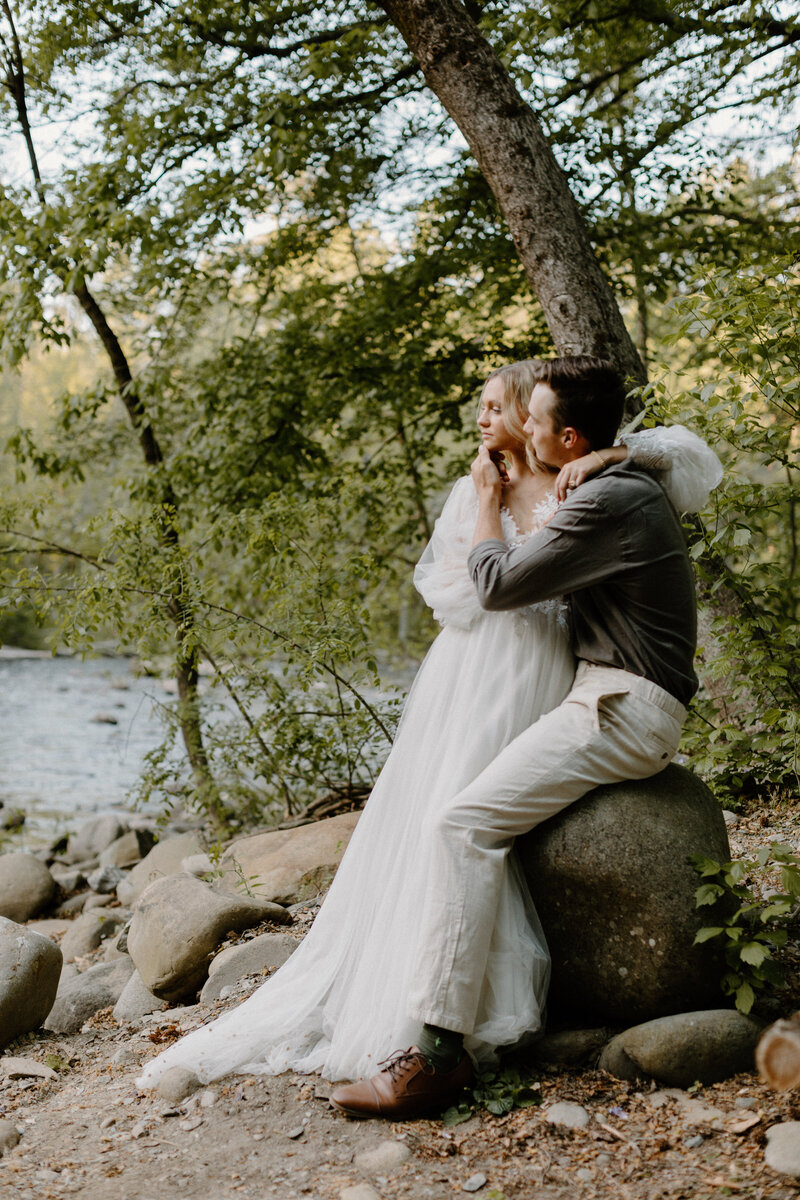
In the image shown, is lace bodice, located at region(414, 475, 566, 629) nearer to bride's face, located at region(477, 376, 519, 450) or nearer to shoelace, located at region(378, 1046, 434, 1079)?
bride's face, located at region(477, 376, 519, 450)

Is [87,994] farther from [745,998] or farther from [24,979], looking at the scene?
[745,998]

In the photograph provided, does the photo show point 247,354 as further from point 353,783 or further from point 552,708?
point 552,708

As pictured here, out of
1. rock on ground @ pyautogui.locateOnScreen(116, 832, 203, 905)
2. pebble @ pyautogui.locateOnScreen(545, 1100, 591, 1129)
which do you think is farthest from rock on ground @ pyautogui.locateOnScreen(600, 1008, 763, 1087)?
rock on ground @ pyautogui.locateOnScreen(116, 832, 203, 905)

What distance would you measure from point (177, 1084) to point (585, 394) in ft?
8.55

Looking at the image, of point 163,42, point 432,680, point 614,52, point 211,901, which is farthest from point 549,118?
point 211,901

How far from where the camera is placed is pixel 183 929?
4.10 meters

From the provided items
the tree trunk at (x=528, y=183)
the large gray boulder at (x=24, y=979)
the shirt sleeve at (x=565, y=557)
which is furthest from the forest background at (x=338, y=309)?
the large gray boulder at (x=24, y=979)

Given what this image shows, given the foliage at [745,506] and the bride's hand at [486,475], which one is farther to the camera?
the foliage at [745,506]

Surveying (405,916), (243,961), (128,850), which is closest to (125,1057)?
(243,961)

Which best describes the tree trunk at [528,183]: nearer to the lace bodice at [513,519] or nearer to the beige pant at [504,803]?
the lace bodice at [513,519]

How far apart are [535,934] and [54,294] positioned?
551 cm

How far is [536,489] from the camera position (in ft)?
10.9

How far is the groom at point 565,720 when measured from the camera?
2742 mm

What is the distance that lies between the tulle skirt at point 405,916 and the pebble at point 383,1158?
0.31 meters
